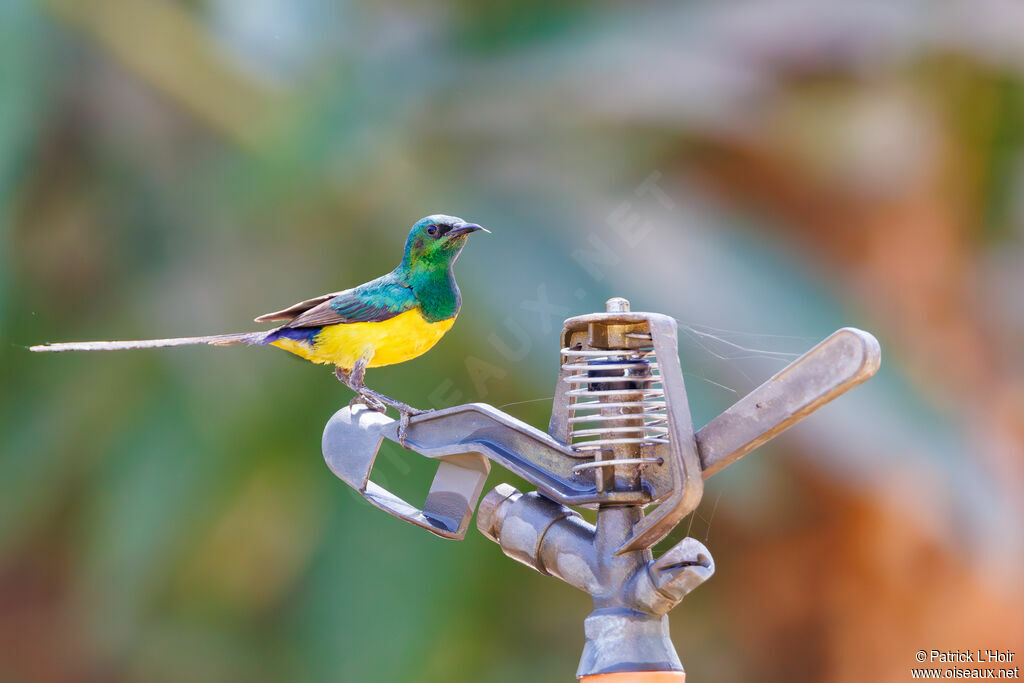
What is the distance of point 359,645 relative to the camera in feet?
11.2

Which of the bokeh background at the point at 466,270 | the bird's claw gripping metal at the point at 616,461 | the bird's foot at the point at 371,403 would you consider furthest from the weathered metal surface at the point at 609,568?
the bokeh background at the point at 466,270

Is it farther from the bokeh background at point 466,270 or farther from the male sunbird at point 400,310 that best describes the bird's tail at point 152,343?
the bokeh background at point 466,270

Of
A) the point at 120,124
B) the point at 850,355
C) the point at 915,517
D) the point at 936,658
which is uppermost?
the point at 120,124

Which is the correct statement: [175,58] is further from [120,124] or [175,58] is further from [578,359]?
[578,359]

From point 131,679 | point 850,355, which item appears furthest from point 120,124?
point 850,355

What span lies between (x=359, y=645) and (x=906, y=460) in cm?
183

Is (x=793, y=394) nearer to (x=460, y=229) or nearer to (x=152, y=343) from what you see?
(x=460, y=229)

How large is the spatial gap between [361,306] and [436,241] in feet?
0.55

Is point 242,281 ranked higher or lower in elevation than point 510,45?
lower

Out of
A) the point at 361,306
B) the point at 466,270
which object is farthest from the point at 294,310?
the point at 466,270

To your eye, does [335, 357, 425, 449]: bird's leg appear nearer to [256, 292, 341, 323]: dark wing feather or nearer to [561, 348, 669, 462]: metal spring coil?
[256, 292, 341, 323]: dark wing feather

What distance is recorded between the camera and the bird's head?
71.0 inches

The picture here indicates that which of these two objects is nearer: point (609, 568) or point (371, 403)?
point (609, 568)

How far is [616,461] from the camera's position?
1.40 metres
